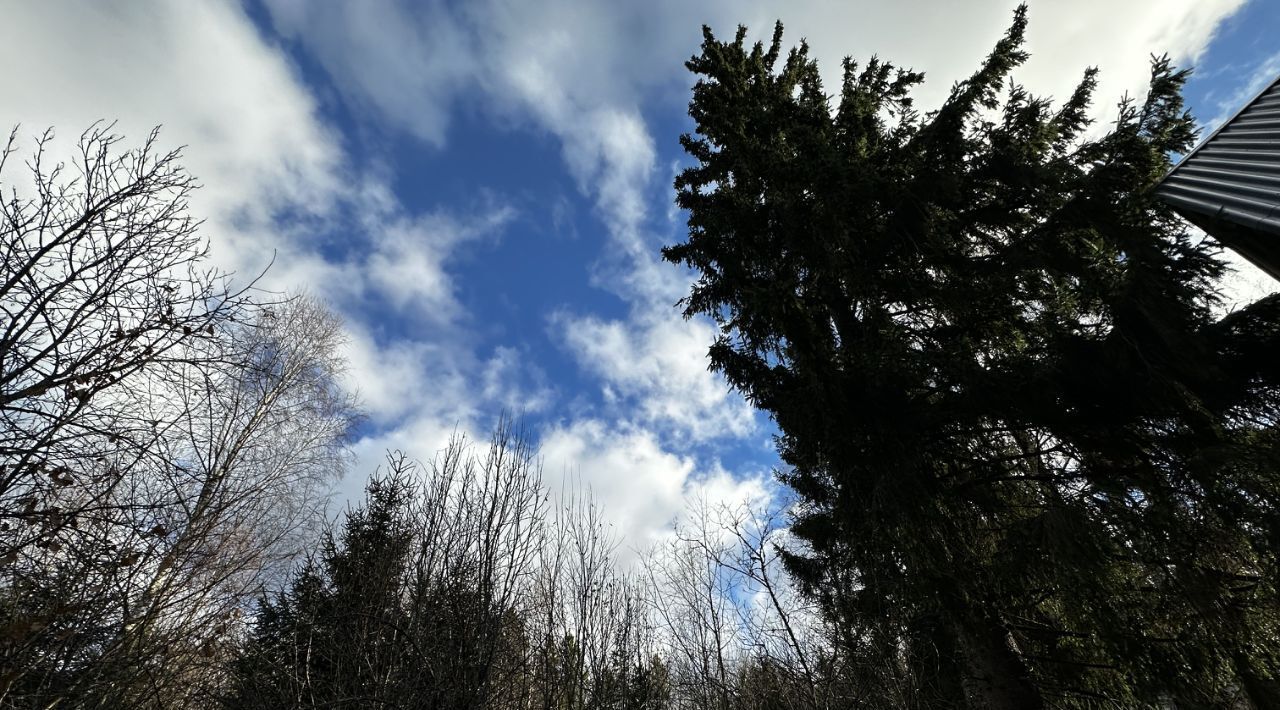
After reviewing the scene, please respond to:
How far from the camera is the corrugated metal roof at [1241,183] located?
3537 millimetres

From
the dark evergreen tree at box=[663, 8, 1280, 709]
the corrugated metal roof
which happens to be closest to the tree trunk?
the dark evergreen tree at box=[663, 8, 1280, 709]

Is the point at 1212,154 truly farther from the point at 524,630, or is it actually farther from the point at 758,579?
the point at 524,630

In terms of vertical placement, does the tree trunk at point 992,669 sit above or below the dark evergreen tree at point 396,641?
below

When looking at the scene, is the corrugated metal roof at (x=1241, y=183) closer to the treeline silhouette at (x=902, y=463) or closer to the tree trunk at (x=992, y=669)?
the treeline silhouette at (x=902, y=463)

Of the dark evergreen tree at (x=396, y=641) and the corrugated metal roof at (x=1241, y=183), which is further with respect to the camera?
the dark evergreen tree at (x=396, y=641)

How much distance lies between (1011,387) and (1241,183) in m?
2.39

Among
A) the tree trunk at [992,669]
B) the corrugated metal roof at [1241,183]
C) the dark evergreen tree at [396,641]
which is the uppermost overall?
the corrugated metal roof at [1241,183]

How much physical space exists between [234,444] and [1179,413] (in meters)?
11.8

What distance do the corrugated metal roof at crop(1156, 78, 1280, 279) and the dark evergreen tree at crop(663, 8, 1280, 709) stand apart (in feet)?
0.79

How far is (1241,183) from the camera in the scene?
3.97 metres

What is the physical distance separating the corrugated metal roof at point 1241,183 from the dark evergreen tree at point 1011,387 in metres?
0.24

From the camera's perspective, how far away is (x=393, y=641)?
479 centimetres

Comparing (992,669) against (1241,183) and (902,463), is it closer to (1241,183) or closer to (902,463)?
(902,463)

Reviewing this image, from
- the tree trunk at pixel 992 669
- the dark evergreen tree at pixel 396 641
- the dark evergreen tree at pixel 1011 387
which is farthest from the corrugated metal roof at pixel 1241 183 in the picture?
the dark evergreen tree at pixel 396 641
